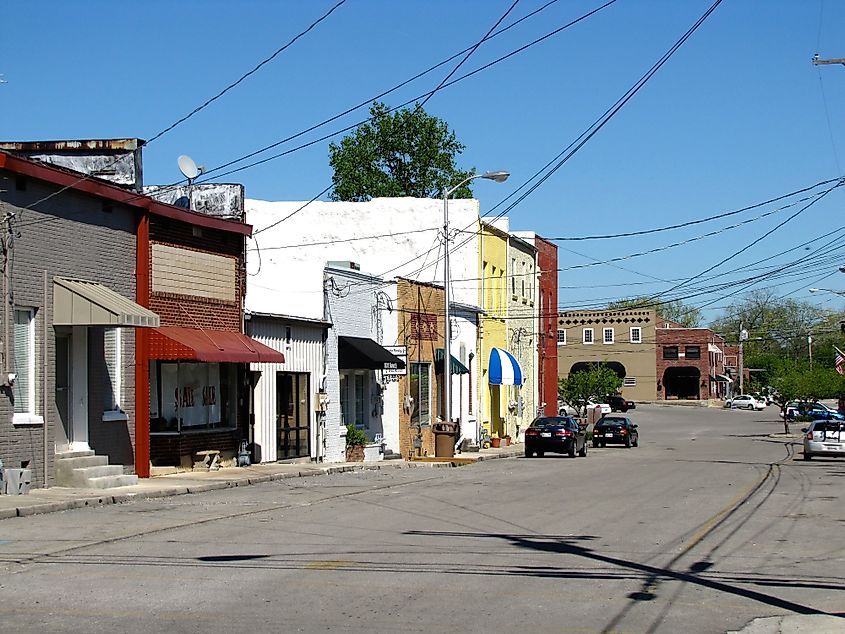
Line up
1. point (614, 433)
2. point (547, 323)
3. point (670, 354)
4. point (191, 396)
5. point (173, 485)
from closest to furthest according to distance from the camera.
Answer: point (173, 485)
point (191, 396)
point (614, 433)
point (547, 323)
point (670, 354)

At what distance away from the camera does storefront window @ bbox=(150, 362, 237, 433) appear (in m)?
26.5

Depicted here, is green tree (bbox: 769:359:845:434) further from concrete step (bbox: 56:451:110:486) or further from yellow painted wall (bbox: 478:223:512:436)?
concrete step (bbox: 56:451:110:486)

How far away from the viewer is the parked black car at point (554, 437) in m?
42.7

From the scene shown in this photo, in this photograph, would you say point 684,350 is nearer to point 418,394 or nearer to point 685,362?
point 685,362

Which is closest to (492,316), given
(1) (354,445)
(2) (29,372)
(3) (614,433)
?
(3) (614,433)

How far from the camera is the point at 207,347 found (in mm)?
25641

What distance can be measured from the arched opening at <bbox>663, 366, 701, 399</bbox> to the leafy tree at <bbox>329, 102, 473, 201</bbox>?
188 ft

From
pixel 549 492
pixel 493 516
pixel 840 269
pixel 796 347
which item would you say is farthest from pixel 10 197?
pixel 796 347

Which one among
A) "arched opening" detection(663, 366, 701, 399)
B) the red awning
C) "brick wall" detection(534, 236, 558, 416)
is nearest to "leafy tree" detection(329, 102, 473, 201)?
"brick wall" detection(534, 236, 558, 416)

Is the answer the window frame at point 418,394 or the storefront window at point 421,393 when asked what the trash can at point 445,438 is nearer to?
the window frame at point 418,394

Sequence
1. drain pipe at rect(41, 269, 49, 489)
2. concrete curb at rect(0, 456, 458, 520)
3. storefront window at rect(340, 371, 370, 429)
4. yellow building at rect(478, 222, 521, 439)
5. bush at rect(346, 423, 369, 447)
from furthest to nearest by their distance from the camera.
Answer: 1. yellow building at rect(478, 222, 521, 439)
2. storefront window at rect(340, 371, 370, 429)
3. bush at rect(346, 423, 369, 447)
4. drain pipe at rect(41, 269, 49, 489)
5. concrete curb at rect(0, 456, 458, 520)

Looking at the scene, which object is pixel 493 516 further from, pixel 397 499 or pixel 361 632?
pixel 361 632

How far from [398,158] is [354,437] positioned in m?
36.8

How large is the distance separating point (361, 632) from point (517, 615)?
1.45 m
